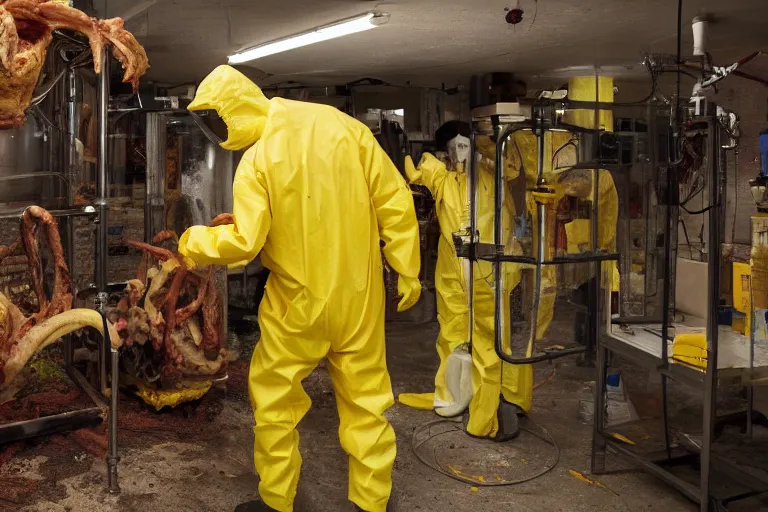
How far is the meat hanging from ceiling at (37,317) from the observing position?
234cm

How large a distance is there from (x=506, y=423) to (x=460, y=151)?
5.11ft

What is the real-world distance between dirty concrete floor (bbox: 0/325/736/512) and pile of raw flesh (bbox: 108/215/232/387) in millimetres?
310

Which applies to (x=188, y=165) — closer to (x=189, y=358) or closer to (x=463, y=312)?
(x=189, y=358)

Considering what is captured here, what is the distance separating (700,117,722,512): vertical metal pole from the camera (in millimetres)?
2385

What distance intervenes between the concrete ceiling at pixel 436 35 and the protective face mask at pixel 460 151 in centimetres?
73

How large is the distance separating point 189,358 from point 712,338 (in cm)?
229

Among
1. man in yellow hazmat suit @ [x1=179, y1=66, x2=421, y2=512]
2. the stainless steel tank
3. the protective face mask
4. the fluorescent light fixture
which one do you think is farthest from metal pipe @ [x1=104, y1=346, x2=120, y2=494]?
the fluorescent light fixture

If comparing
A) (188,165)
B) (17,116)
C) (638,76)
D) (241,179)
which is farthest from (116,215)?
(638,76)

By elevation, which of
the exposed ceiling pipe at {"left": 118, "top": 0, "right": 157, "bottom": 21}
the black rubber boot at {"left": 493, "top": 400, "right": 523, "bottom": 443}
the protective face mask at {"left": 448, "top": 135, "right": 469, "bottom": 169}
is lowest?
the black rubber boot at {"left": 493, "top": 400, "right": 523, "bottom": 443}

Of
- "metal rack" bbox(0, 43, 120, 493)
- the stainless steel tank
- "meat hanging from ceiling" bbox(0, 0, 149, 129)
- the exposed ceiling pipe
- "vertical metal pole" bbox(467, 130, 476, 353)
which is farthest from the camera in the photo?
the exposed ceiling pipe

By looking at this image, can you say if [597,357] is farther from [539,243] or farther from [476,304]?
[476,304]

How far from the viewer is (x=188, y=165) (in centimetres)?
377

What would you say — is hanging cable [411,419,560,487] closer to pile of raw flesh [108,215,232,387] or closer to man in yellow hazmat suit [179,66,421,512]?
man in yellow hazmat suit [179,66,421,512]

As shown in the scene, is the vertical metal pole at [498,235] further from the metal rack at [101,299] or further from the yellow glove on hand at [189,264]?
the metal rack at [101,299]
